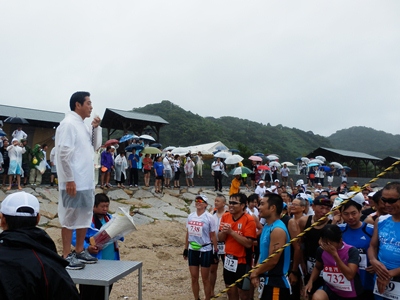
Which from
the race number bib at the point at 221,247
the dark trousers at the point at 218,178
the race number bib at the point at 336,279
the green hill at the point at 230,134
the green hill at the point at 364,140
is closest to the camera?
the race number bib at the point at 336,279

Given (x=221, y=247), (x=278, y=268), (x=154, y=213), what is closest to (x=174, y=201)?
(x=154, y=213)

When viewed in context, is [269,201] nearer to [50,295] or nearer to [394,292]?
[394,292]

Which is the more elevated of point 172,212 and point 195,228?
point 195,228

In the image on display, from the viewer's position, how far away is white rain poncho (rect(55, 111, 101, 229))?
10.2 feet

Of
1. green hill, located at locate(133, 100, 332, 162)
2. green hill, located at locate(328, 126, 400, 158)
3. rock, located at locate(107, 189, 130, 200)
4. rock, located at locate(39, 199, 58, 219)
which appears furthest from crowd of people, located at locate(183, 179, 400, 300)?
green hill, located at locate(328, 126, 400, 158)

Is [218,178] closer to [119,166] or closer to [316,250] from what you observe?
[119,166]

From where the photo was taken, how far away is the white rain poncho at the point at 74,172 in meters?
3.10

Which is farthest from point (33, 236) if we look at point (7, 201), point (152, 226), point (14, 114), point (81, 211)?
point (14, 114)

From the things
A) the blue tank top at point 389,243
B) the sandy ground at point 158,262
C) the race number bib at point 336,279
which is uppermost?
the blue tank top at point 389,243

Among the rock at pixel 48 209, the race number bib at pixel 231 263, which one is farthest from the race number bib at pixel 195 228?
the rock at pixel 48 209

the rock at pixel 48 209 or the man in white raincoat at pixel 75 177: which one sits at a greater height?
the man in white raincoat at pixel 75 177

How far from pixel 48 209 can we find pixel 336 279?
9.28 m

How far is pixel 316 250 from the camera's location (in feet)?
13.6

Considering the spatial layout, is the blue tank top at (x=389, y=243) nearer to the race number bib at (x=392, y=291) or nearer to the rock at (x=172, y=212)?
the race number bib at (x=392, y=291)
